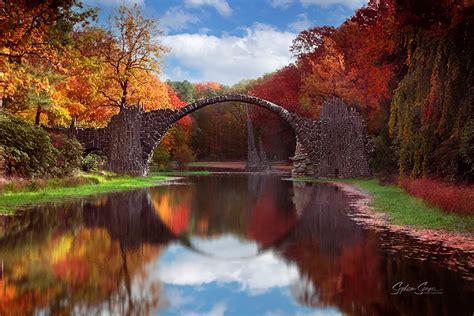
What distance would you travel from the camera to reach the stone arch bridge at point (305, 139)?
2558 cm

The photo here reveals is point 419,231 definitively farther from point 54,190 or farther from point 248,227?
point 54,190

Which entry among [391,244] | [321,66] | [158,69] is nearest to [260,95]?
[321,66]

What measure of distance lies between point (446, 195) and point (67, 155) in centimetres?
1393

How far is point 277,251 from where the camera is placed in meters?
7.04

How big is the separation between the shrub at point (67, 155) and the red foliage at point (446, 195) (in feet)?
39.7

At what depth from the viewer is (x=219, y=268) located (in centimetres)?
616

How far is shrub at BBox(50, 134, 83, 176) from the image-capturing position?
18.0 meters

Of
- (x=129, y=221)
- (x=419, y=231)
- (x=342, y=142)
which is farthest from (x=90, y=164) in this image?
(x=419, y=231)

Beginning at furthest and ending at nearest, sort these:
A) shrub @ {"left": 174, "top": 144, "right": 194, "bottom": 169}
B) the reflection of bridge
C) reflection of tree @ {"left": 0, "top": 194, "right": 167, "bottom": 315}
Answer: shrub @ {"left": 174, "top": 144, "right": 194, "bottom": 169}, the reflection of bridge, reflection of tree @ {"left": 0, "top": 194, "right": 167, "bottom": 315}

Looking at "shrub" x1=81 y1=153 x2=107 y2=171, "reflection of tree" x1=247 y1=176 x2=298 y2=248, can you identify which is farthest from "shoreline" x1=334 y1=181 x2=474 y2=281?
"shrub" x1=81 y1=153 x2=107 y2=171

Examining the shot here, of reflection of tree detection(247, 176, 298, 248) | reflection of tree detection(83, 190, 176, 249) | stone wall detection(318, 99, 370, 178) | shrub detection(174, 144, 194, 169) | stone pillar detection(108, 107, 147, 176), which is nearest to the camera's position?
reflection of tree detection(83, 190, 176, 249)

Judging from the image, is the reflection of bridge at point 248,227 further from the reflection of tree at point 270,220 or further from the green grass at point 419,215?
the green grass at point 419,215

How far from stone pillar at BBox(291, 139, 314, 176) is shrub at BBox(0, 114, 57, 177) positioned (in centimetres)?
1486

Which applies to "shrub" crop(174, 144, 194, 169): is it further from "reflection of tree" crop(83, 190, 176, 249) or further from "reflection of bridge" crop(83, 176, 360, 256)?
"reflection of bridge" crop(83, 176, 360, 256)
